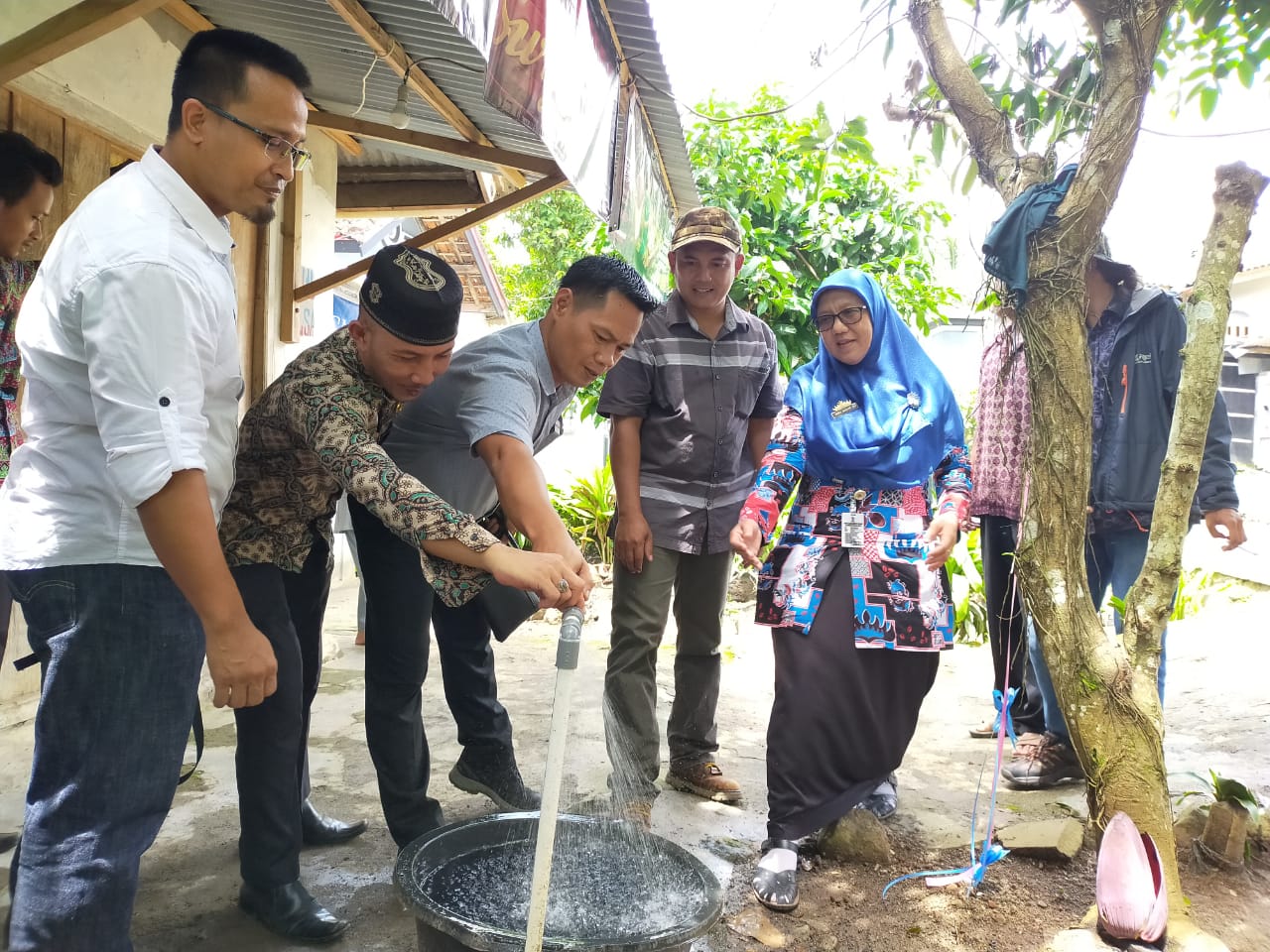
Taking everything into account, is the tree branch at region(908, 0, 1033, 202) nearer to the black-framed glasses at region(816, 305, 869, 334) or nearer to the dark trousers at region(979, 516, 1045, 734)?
the black-framed glasses at region(816, 305, 869, 334)

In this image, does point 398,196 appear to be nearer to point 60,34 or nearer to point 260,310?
point 260,310

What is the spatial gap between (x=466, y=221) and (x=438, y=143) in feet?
3.42

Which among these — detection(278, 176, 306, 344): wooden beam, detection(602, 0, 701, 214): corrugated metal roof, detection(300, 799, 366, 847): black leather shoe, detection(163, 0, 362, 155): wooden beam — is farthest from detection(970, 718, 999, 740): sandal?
detection(163, 0, 362, 155): wooden beam

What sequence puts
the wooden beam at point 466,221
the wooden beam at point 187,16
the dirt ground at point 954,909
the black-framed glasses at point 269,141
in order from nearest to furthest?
the black-framed glasses at point 269,141 < the dirt ground at point 954,909 < the wooden beam at point 187,16 < the wooden beam at point 466,221

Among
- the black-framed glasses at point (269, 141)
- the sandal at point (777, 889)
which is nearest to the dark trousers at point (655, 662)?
the sandal at point (777, 889)

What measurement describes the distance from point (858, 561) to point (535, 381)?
1.17m

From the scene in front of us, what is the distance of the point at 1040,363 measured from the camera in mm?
2756

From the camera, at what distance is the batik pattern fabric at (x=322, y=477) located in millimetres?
1896

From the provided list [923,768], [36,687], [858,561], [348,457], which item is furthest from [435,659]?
[348,457]

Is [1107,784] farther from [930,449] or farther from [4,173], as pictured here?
[4,173]

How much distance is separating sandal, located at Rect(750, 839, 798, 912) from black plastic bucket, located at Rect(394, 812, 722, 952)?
562 mm

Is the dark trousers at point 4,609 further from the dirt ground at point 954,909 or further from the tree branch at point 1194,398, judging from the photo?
the tree branch at point 1194,398

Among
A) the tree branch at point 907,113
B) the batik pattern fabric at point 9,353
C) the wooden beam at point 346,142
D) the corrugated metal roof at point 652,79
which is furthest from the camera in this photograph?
the wooden beam at point 346,142

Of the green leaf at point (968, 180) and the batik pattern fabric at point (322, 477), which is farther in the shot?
the green leaf at point (968, 180)
